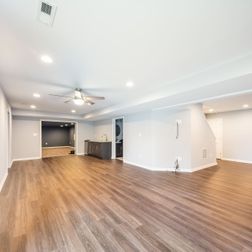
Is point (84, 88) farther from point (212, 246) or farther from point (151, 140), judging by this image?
point (212, 246)

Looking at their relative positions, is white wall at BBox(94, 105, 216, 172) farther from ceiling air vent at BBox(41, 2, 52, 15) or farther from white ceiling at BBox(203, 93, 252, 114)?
ceiling air vent at BBox(41, 2, 52, 15)

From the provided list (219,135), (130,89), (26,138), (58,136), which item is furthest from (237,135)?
(58,136)

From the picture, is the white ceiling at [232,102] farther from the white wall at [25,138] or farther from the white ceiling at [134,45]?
the white wall at [25,138]

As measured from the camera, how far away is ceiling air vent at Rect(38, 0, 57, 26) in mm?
1397

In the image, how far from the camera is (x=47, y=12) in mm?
1505

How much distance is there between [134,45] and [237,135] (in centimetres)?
716

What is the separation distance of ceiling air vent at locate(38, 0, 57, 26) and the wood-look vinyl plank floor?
2.58 metres

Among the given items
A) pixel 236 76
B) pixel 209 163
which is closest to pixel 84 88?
pixel 236 76

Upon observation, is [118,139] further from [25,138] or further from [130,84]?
[130,84]

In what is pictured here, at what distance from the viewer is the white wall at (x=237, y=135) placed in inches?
262

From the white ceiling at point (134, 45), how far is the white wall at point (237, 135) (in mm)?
4530

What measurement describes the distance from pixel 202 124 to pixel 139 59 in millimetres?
4261

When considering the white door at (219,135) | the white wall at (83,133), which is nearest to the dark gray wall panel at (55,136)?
the white wall at (83,133)

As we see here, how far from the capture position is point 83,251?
1.79m
